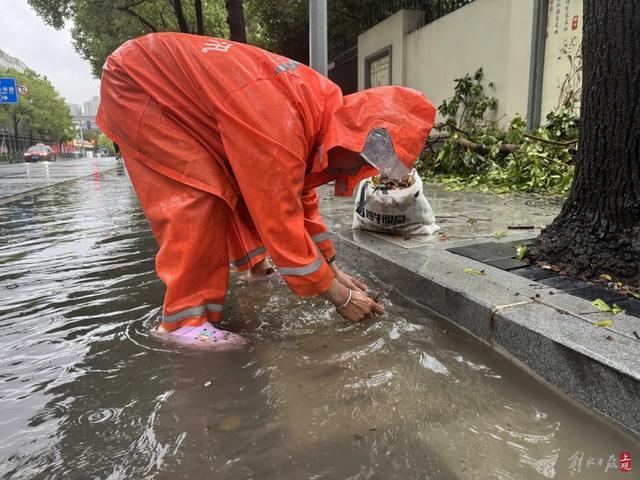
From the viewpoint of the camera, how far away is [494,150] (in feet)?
22.9

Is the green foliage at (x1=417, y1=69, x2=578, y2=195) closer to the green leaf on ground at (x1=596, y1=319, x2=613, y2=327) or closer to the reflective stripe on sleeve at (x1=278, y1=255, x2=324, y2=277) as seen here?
the green leaf on ground at (x1=596, y1=319, x2=613, y2=327)

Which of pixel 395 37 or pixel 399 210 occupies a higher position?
pixel 395 37

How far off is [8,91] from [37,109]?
21.7 meters

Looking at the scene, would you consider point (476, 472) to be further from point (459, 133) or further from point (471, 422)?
point (459, 133)

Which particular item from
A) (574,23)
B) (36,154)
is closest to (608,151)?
(574,23)

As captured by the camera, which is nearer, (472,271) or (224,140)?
(224,140)

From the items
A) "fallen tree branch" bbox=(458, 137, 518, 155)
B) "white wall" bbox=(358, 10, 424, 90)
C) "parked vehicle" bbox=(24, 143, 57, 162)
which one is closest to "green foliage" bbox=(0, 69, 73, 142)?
"parked vehicle" bbox=(24, 143, 57, 162)

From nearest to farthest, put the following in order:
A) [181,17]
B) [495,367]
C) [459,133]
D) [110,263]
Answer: [495,367] → [110,263] → [459,133] → [181,17]

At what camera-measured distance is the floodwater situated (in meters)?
1.27

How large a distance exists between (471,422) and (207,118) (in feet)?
4.60

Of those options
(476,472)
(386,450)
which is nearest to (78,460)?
(386,450)

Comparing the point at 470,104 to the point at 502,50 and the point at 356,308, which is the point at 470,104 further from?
the point at 356,308

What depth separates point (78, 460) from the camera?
1.30 metres

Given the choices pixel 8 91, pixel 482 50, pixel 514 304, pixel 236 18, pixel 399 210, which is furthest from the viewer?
pixel 8 91
